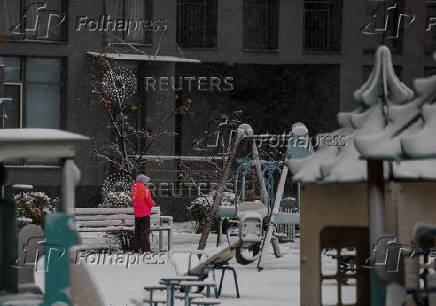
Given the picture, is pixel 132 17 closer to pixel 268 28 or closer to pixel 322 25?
pixel 268 28

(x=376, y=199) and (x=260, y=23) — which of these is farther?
(x=260, y=23)

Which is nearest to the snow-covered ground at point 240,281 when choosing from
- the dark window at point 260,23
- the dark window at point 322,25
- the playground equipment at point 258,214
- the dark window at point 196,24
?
the playground equipment at point 258,214

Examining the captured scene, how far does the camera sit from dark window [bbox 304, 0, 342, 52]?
3682 cm

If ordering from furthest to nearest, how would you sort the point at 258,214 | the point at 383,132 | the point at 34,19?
the point at 34,19 < the point at 258,214 < the point at 383,132

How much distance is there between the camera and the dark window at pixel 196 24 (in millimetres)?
36219

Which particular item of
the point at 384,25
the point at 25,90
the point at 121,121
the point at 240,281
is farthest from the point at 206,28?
the point at 240,281

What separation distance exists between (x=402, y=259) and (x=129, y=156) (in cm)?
2490

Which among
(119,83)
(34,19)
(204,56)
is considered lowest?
(119,83)

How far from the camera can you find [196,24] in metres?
36.3

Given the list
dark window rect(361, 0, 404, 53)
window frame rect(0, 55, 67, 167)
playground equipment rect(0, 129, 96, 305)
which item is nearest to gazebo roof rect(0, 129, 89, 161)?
playground equipment rect(0, 129, 96, 305)

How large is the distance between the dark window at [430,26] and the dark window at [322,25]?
3.06 metres

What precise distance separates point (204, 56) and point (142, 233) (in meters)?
13.4

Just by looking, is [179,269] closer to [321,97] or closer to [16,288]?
[16,288]

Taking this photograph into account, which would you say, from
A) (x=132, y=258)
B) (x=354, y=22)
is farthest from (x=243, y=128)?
(x=354, y=22)
